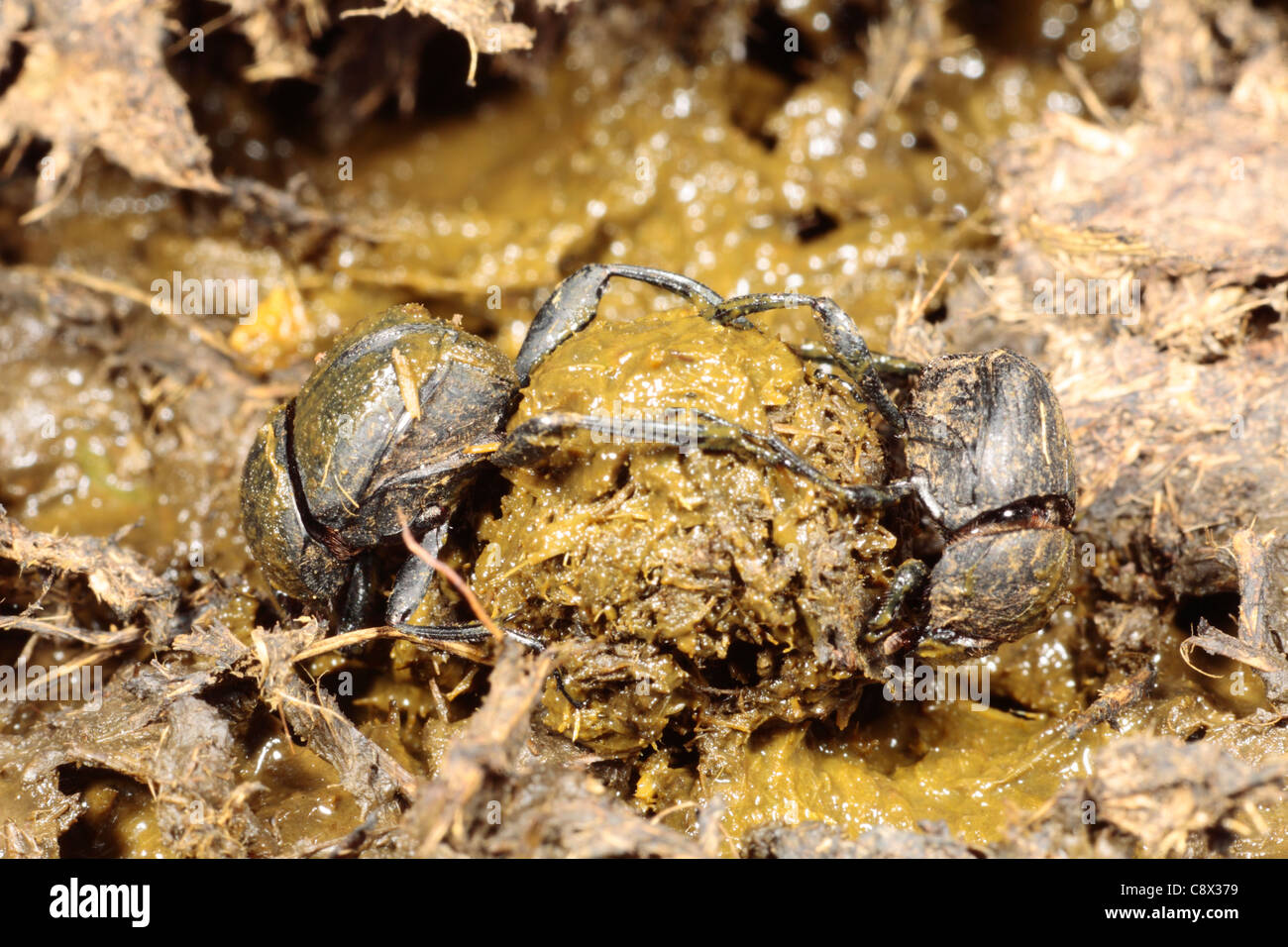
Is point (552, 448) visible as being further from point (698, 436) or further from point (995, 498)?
point (995, 498)

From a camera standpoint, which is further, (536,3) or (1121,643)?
(536,3)

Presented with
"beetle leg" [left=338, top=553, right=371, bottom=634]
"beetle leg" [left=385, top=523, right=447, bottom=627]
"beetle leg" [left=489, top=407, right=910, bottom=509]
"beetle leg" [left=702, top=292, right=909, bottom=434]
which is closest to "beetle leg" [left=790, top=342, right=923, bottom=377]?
"beetle leg" [left=702, top=292, right=909, bottom=434]

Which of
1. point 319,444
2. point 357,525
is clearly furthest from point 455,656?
point 319,444

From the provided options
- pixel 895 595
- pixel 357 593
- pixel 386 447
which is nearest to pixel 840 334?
pixel 895 595

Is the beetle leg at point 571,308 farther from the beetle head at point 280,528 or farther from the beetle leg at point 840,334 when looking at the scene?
the beetle head at point 280,528

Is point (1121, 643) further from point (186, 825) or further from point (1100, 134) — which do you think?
point (186, 825)

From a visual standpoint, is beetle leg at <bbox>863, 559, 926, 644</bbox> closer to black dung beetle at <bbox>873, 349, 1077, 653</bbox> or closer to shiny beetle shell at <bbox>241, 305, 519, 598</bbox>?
black dung beetle at <bbox>873, 349, 1077, 653</bbox>

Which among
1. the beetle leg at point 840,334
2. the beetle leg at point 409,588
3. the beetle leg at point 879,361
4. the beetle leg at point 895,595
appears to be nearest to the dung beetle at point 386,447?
the beetle leg at point 409,588
